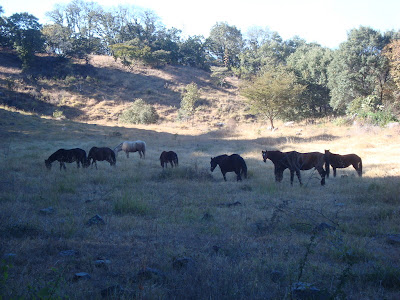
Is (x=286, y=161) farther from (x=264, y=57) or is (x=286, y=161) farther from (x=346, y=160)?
(x=264, y=57)

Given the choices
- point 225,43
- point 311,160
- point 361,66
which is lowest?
point 311,160

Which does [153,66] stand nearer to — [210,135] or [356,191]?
[210,135]

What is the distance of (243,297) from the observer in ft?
12.3

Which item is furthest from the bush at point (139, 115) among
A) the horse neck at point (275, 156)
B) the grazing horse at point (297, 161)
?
the grazing horse at point (297, 161)

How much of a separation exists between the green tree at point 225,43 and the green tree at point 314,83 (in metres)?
36.1

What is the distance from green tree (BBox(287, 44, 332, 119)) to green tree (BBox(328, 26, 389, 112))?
5300 mm

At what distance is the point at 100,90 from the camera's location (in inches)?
2338

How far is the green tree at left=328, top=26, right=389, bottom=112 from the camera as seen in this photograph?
3747 cm

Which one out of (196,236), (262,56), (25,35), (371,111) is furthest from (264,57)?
(196,236)

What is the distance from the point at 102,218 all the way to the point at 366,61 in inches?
1530

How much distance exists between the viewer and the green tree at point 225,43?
272 feet

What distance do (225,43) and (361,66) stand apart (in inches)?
2062

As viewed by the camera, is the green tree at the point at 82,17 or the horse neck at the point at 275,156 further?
the green tree at the point at 82,17

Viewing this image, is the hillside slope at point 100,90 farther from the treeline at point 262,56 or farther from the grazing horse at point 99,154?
the grazing horse at point 99,154
